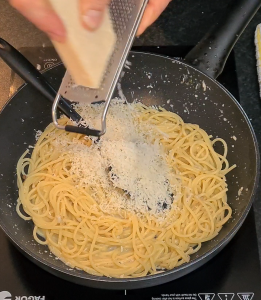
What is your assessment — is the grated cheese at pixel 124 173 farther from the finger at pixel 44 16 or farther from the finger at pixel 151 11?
the finger at pixel 44 16

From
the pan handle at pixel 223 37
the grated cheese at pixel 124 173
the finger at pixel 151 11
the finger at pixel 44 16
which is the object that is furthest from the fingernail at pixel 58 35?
the pan handle at pixel 223 37

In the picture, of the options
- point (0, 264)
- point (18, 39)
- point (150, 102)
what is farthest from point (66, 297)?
point (18, 39)

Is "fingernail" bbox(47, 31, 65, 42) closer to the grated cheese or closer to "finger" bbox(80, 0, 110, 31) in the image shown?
"finger" bbox(80, 0, 110, 31)

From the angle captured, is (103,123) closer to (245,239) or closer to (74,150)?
(74,150)

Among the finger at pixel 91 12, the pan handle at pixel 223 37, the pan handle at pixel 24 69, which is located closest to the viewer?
the finger at pixel 91 12

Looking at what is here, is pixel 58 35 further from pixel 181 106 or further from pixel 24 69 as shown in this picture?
pixel 181 106

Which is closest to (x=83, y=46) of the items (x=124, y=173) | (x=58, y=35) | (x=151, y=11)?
(x=58, y=35)
